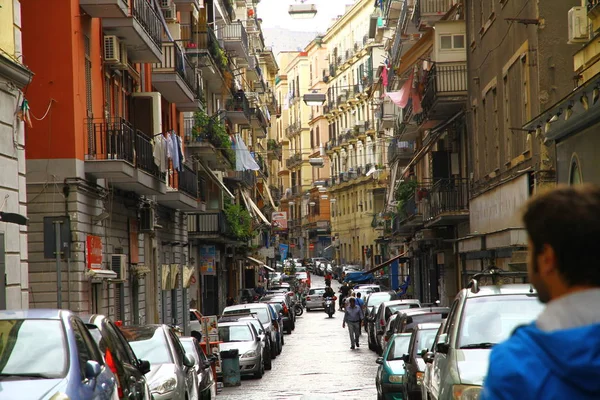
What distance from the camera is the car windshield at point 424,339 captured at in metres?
17.9

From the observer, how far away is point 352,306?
1521 inches

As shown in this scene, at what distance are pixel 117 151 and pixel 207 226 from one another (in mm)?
24060

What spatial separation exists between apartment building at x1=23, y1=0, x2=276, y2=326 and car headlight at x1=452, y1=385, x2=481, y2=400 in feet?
24.0

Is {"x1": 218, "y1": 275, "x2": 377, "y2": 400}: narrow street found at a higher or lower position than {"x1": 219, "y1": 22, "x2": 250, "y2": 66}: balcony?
lower

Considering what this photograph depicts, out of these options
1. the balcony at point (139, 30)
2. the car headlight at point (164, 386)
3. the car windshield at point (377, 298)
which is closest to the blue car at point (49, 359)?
the car headlight at point (164, 386)

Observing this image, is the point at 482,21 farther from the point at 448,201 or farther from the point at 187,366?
the point at 187,366

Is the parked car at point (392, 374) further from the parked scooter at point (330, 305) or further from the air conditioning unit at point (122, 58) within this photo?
the parked scooter at point (330, 305)

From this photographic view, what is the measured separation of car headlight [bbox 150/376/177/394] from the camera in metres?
14.4

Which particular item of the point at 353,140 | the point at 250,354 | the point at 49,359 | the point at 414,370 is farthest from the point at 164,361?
the point at 353,140

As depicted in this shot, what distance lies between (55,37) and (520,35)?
9.47 m

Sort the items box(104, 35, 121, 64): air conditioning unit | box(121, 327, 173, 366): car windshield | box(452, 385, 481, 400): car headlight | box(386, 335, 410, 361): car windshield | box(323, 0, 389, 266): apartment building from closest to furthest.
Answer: box(452, 385, 481, 400): car headlight
box(121, 327, 173, 366): car windshield
box(386, 335, 410, 361): car windshield
box(104, 35, 121, 64): air conditioning unit
box(323, 0, 389, 266): apartment building

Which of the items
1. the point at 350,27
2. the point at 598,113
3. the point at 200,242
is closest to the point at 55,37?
the point at 598,113

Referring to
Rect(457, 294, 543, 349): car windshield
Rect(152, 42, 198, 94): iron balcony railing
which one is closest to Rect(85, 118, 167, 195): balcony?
Rect(152, 42, 198, 94): iron balcony railing

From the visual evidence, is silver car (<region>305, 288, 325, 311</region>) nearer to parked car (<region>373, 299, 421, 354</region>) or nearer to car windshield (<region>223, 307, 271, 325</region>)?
car windshield (<region>223, 307, 271, 325</region>)
